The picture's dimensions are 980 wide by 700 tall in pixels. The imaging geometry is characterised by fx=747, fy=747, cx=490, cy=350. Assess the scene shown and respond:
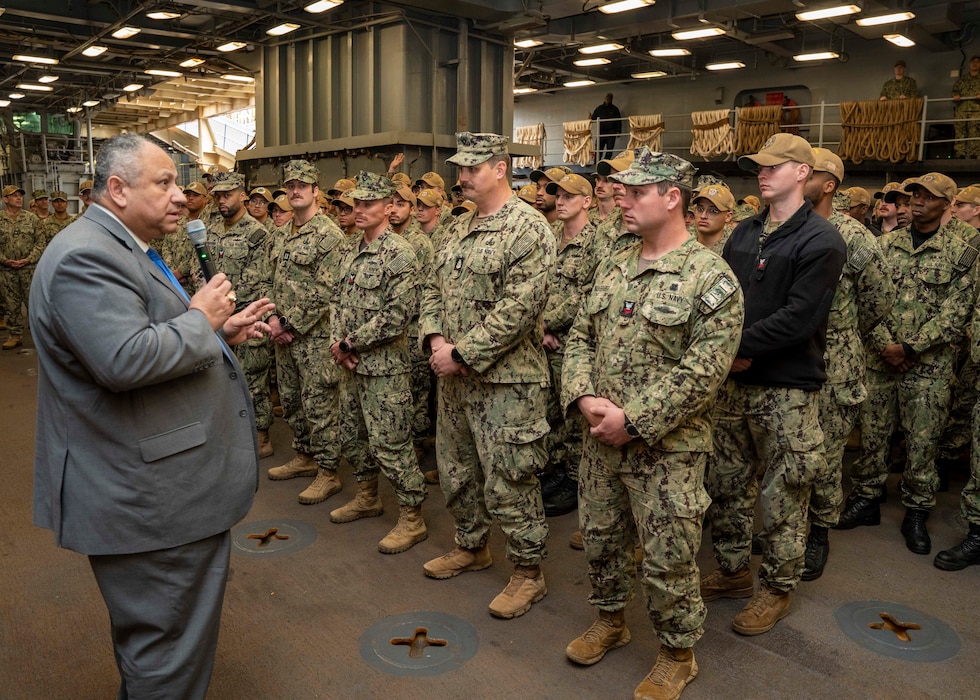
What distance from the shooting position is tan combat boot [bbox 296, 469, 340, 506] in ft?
15.2

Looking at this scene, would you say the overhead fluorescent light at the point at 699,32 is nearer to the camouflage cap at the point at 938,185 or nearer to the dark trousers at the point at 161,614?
the camouflage cap at the point at 938,185

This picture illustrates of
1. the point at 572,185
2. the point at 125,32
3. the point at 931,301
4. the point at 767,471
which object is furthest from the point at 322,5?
the point at 767,471

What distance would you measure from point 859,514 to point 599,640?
219cm

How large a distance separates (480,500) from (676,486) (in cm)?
129

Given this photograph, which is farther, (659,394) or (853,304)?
(853,304)

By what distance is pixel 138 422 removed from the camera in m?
2.00

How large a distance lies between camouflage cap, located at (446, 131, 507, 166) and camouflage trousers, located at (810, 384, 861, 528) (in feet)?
6.23

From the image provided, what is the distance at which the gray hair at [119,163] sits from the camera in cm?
203

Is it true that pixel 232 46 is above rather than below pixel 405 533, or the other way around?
above

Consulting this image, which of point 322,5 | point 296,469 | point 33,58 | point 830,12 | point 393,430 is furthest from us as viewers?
point 33,58

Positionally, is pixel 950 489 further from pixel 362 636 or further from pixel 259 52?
pixel 259 52

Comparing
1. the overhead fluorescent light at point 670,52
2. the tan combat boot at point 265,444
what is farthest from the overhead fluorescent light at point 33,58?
the tan combat boot at point 265,444

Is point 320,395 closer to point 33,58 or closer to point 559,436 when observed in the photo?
point 559,436

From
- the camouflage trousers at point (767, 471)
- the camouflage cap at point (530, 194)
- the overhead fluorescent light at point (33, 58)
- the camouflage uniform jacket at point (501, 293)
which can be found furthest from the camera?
the overhead fluorescent light at point (33, 58)
